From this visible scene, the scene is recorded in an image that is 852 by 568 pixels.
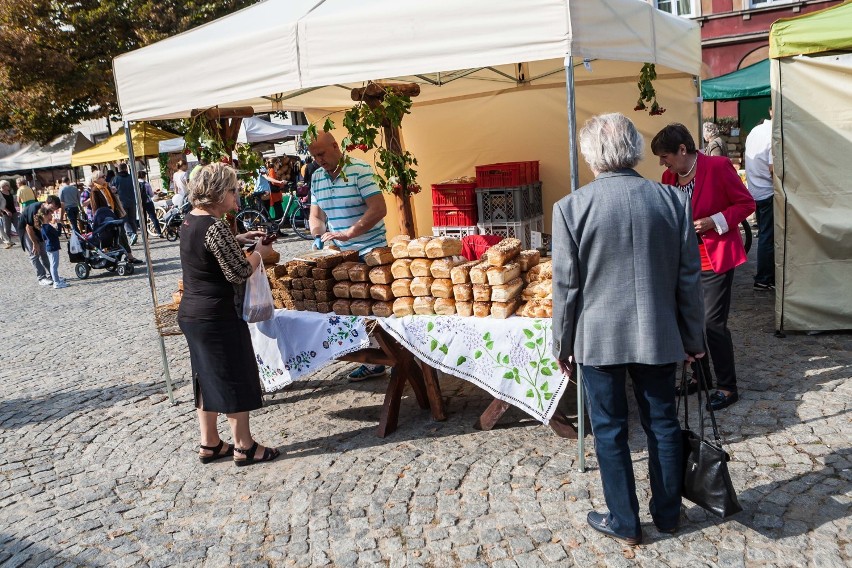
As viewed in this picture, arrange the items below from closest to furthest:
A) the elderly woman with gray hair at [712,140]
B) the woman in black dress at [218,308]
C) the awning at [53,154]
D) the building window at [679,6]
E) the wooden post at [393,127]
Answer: the woman in black dress at [218,308] → the wooden post at [393,127] → the elderly woman with gray hair at [712,140] → the building window at [679,6] → the awning at [53,154]

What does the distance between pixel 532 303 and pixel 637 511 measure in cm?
128

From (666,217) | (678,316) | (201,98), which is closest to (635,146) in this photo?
(666,217)

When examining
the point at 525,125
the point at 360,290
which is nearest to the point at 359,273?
the point at 360,290

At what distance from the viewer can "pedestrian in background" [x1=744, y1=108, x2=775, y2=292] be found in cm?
727

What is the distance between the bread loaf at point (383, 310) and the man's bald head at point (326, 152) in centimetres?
124

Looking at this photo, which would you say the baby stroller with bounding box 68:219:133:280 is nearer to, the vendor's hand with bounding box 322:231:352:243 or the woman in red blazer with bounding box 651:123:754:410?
the vendor's hand with bounding box 322:231:352:243

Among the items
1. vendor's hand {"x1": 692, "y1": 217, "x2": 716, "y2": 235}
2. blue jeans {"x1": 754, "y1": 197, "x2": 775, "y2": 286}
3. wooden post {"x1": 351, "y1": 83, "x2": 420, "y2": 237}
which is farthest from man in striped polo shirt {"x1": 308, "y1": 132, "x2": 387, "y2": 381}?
blue jeans {"x1": 754, "y1": 197, "x2": 775, "y2": 286}

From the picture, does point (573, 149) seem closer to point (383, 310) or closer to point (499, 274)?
point (499, 274)

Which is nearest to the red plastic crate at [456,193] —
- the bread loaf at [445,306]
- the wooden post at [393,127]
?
the wooden post at [393,127]

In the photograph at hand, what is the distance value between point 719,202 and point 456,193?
11.8 feet

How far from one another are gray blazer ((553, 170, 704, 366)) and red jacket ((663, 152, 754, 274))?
157 cm

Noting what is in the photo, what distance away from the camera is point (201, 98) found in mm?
4555

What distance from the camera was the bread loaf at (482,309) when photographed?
3.99m

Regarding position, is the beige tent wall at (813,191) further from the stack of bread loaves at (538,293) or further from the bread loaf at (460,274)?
the bread loaf at (460,274)
